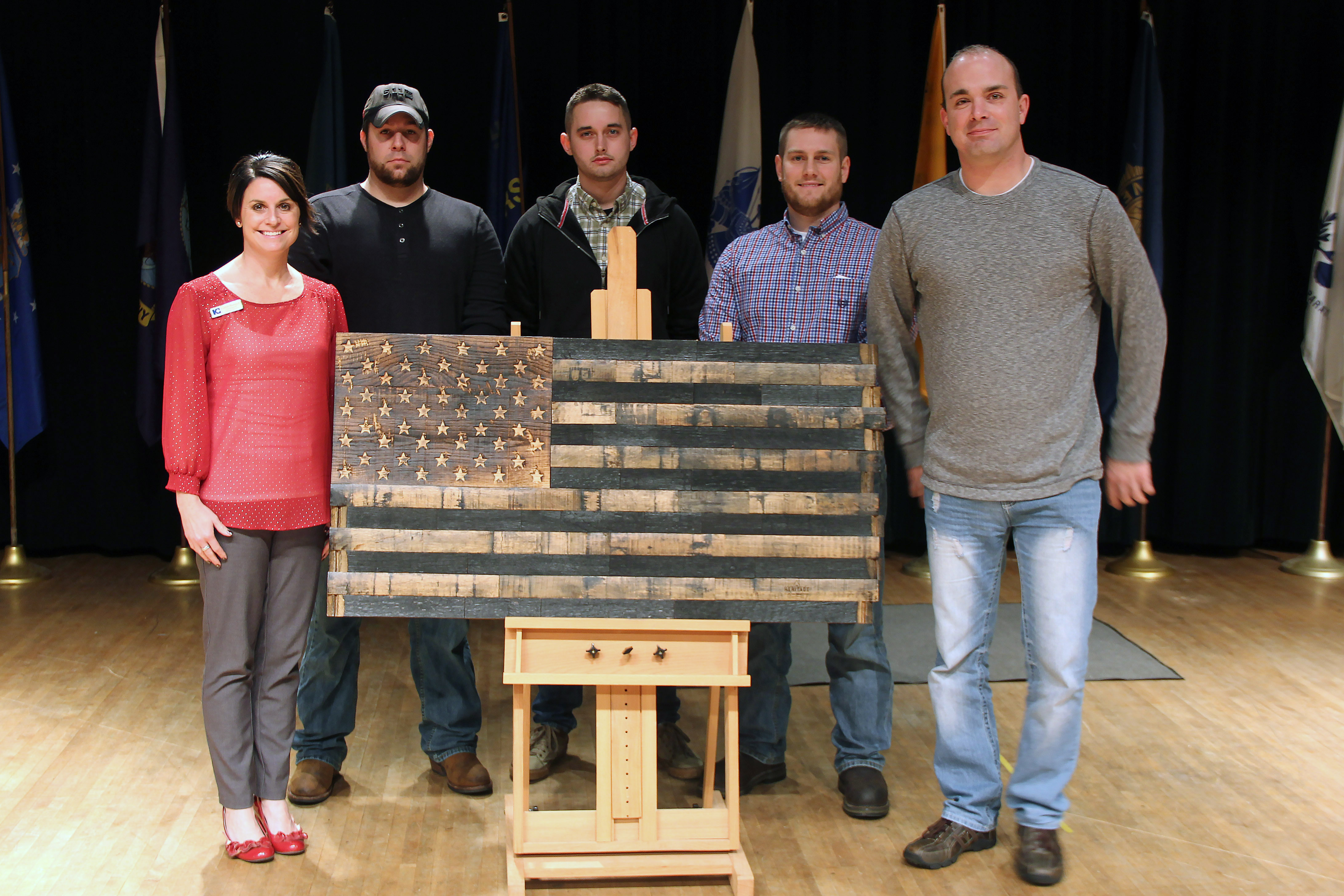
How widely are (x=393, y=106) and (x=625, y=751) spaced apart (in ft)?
5.00

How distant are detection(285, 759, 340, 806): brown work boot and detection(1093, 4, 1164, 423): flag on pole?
3685 millimetres

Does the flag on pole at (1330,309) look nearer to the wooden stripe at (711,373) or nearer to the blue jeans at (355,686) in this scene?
the wooden stripe at (711,373)

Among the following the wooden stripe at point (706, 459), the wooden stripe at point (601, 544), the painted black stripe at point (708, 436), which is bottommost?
the wooden stripe at point (601, 544)

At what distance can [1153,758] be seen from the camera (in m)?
3.07

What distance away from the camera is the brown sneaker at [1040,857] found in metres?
2.38

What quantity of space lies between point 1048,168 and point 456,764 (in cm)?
191

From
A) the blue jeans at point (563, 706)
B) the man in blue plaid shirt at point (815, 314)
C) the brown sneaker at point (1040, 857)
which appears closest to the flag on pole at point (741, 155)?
the man in blue plaid shirt at point (815, 314)

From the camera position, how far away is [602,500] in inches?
84.4

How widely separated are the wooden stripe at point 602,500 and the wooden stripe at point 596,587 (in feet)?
0.34

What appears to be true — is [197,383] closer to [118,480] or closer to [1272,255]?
[118,480]

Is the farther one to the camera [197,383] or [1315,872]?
[1315,872]

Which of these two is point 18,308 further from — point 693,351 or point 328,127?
point 693,351

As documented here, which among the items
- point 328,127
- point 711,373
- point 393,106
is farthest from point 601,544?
point 328,127

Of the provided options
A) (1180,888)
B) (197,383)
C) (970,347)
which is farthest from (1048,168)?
(197,383)
